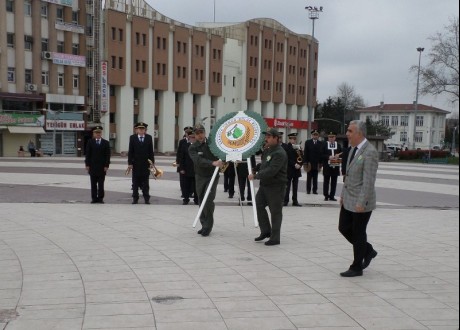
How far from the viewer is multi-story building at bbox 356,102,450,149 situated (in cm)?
12138

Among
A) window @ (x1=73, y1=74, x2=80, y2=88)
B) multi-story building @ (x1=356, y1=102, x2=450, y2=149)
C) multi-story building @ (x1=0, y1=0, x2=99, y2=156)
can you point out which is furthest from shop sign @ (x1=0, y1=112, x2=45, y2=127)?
multi-story building @ (x1=356, y1=102, x2=450, y2=149)

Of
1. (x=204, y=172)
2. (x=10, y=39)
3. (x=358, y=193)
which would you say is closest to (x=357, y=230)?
(x=358, y=193)

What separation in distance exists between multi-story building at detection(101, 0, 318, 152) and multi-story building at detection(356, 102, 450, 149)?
45618 millimetres

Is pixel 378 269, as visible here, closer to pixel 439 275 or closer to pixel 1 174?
pixel 439 275

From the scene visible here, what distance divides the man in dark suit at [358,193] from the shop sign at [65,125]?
150 feet

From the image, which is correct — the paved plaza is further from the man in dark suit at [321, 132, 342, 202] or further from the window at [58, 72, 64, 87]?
the window at [58, 72, 64, 87]

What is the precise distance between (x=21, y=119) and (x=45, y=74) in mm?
5343

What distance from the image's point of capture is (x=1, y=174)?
22734mm

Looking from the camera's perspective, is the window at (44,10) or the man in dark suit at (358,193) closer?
the man in dark suit at (358,193)

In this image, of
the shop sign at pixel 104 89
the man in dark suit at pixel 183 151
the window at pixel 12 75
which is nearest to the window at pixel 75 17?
the shop sign at pixel 104 89

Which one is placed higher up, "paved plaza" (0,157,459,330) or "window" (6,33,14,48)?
"window" (6,33,14,48)

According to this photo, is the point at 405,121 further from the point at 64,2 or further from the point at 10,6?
the point at 10,6

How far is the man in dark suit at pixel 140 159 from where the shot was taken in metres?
13.7

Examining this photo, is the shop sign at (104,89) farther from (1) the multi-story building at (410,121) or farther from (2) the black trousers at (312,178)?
(1) the multi-story building at (410,121)
